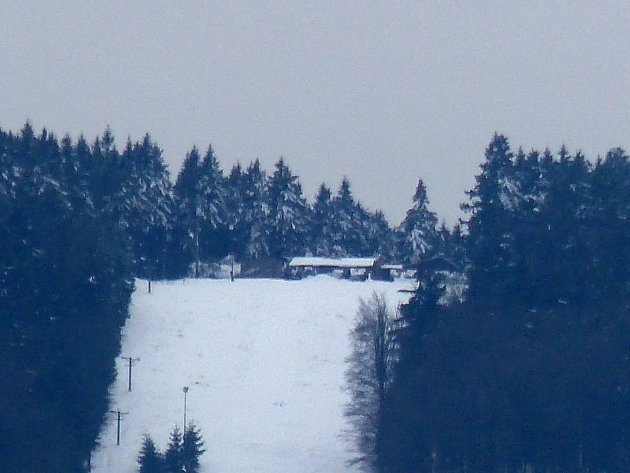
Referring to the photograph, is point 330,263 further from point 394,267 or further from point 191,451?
point 191,451

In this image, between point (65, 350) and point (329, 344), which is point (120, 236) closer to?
point (329, 344)

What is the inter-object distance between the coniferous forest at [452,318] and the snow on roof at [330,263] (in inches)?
353

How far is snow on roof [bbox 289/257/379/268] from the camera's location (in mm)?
87500

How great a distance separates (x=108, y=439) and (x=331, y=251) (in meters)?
44.3

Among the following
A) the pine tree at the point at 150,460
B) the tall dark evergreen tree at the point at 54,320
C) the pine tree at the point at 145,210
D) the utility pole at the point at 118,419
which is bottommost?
the pine tree at the point at 150,460

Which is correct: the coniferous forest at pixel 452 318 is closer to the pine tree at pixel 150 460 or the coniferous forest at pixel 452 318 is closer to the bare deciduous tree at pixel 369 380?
the bare deciduous tree at pixel 369 380

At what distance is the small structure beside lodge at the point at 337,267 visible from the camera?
3433 inches

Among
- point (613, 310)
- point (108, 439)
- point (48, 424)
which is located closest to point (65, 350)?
point (108, 439)

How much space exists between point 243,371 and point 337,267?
2360 cm

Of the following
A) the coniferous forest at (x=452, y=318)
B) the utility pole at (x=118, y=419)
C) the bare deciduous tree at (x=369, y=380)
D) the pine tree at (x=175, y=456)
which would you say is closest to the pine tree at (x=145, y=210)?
the coniferous forest at (x=452, y=318)

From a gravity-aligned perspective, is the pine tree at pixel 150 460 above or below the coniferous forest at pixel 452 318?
below

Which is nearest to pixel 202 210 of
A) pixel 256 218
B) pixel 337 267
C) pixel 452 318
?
pixel 256 218

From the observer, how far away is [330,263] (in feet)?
290

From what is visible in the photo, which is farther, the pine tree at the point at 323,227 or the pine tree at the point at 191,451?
the pine tree at the point at 323,227
